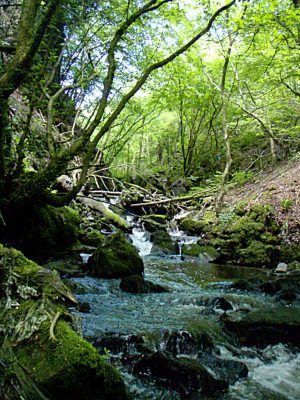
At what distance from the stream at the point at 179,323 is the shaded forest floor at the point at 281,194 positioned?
3.22 meters

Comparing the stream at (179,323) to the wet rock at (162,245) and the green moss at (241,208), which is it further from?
the green moss at (241,208)

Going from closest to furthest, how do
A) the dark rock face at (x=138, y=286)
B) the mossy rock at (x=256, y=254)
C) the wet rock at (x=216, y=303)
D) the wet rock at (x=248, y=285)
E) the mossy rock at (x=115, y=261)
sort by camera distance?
the wet rock at (x=216, y=303) → the dark rock face at (x=138, y=286) → the wet rock at (x=248, y=285) → the mossy rock at (x=115, y=261) → the mossy rock at (x=256, y=254)

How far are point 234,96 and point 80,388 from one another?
1593cm

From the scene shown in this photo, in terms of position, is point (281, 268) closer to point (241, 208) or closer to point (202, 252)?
point (202, 252)

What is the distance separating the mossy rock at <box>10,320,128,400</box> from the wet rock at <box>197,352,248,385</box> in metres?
1.57

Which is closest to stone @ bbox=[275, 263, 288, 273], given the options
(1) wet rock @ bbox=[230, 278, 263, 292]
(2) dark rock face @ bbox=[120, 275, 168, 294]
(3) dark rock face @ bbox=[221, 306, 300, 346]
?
(1) wet rock @ bbox=[230, 278, 263, 292]

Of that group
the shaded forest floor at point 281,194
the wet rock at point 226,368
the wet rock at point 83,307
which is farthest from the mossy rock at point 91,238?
the wet rock at point 226,368

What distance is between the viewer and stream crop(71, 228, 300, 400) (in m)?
3.79

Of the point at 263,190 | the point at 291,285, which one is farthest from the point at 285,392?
the point at 263,190

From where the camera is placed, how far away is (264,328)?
502 cm

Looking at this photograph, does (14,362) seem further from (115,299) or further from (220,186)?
(220,186)

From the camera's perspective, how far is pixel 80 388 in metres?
2.69

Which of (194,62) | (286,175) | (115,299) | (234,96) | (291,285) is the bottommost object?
(115,299)

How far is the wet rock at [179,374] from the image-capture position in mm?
3590
